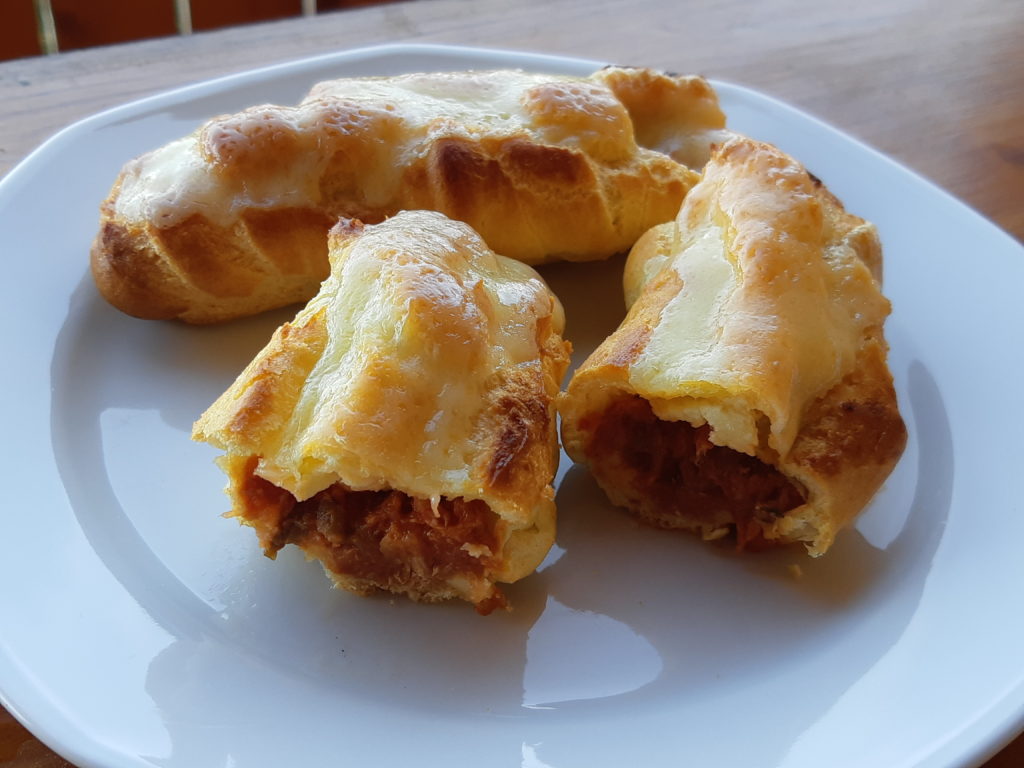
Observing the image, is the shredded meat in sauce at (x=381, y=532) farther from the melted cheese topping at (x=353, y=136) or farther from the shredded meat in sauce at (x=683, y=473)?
the melted cheese topping at (x=353, y=136)

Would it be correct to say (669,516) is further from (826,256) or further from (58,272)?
(58,272)

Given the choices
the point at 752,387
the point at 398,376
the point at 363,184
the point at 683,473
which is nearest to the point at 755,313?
the point at 752,387

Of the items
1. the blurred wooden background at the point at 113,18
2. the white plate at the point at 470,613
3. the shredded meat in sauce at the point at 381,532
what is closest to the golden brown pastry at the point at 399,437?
the shredded meat in sauce at the point at 381,532

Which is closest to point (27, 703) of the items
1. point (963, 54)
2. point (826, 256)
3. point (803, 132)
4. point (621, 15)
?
point (826, 256)

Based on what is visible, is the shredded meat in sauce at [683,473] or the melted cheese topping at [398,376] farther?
the shredded meat in sauce at [683,473]

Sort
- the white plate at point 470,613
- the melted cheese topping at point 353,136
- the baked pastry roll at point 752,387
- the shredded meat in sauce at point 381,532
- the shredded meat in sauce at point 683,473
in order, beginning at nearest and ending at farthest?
the white plate at point 470,613 < the shredded meat in sauce at point 381,532 < the baked pastry roll at point 752,387 < the shredded meat in sauce at point 683,473 < the melted cheese topping at point 353,136

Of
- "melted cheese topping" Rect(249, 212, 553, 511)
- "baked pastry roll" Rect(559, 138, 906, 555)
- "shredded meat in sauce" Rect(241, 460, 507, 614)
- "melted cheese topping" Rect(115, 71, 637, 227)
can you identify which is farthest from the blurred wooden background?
"shredded meat in sauce" Rect(241, 460, 507, 614)

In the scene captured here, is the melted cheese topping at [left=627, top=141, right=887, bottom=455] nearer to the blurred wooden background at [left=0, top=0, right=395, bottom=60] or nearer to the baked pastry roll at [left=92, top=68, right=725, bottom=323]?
the baked pastry roll at [left=92, top=68, right=725, bottom=323]

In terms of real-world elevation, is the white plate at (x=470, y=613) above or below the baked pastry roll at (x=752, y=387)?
below
